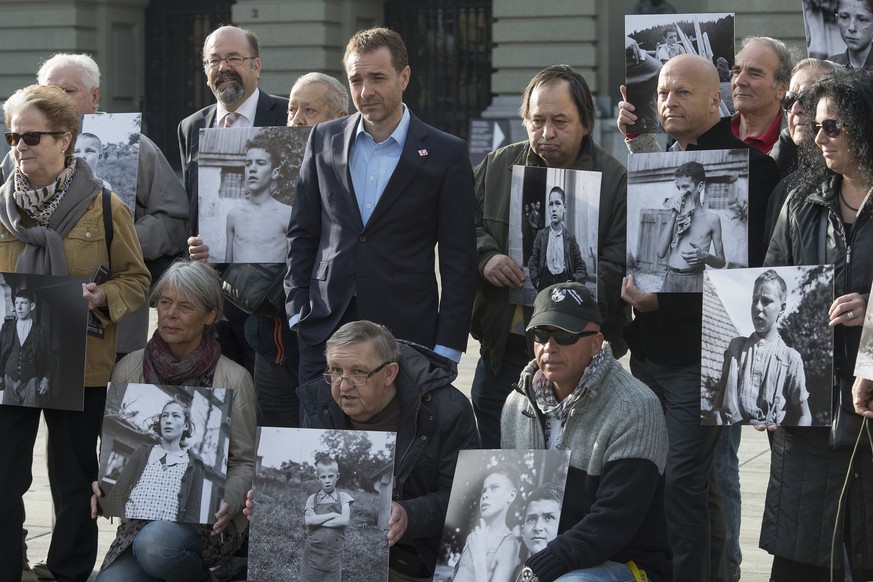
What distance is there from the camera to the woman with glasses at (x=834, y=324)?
4312 millimetres

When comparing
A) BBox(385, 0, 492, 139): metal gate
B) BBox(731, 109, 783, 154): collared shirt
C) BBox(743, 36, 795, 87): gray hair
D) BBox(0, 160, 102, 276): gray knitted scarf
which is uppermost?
BBox(385, 0, 492, 139): metal gate

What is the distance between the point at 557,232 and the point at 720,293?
0.78 meters

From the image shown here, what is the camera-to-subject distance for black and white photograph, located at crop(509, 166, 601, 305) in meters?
5.12

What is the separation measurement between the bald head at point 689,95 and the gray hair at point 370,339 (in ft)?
4.44

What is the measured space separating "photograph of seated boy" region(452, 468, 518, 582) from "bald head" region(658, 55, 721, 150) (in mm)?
1537

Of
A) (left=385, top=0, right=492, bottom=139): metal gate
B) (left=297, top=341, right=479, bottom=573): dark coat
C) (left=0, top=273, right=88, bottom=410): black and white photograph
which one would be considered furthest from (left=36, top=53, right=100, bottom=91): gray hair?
(left=385, top=0, right=492, bottom=139): metal gate

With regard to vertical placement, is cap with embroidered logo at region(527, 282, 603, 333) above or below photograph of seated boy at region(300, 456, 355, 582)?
above

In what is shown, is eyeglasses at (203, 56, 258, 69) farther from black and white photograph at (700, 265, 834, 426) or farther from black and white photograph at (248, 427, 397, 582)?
black and white photograph at (700, 265, 834, 426)

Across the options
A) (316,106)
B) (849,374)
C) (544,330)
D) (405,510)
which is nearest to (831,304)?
(849,374)

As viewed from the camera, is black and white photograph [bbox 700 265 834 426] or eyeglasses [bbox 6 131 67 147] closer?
black and white photograph [bbox 700 265 834 426]

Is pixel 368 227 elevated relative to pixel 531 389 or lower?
elevated

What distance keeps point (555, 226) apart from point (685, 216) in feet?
1.50

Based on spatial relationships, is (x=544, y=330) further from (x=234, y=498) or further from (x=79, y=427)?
(x=79, y=427)

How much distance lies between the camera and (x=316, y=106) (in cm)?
600
